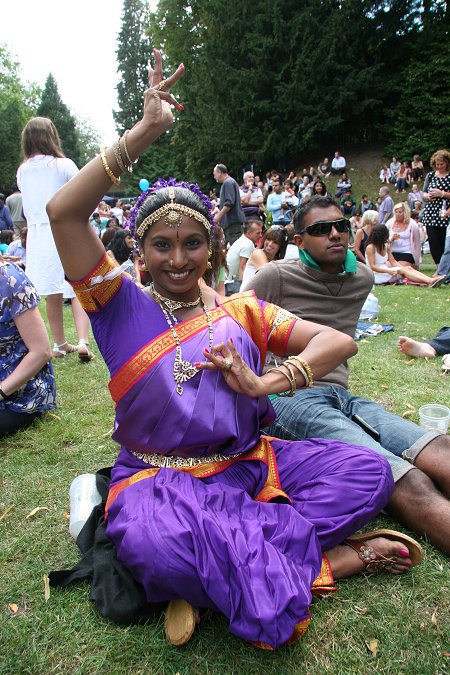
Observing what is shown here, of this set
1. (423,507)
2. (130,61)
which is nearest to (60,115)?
(130,61)

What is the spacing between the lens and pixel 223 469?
7.37 feet

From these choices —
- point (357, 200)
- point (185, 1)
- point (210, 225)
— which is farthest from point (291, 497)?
point (185, 1)

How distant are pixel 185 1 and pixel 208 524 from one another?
131ft

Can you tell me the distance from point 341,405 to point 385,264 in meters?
8.17

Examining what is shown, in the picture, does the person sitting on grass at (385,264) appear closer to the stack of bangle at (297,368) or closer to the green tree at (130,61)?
the stack of bangle at (297,368)

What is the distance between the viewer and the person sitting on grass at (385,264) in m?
9.93

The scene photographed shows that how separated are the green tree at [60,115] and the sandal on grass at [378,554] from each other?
56736mm

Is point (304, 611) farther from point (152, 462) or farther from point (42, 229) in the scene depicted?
point (42, 229)

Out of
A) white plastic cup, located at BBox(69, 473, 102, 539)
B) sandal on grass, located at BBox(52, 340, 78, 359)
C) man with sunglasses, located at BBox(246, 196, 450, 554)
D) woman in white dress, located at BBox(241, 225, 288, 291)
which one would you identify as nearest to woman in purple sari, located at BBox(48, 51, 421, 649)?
man with sunglasses, located at BBox(246, 196, 450, 554)

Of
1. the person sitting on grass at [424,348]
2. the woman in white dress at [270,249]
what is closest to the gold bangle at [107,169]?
the person sitting on grass at [424,348]

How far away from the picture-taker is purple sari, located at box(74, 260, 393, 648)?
5.73ft

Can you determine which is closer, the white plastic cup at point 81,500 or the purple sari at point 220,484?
the purple sari at point 220,484

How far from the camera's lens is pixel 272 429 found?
3088 mm

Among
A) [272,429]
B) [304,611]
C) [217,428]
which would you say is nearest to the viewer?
[304,611]
